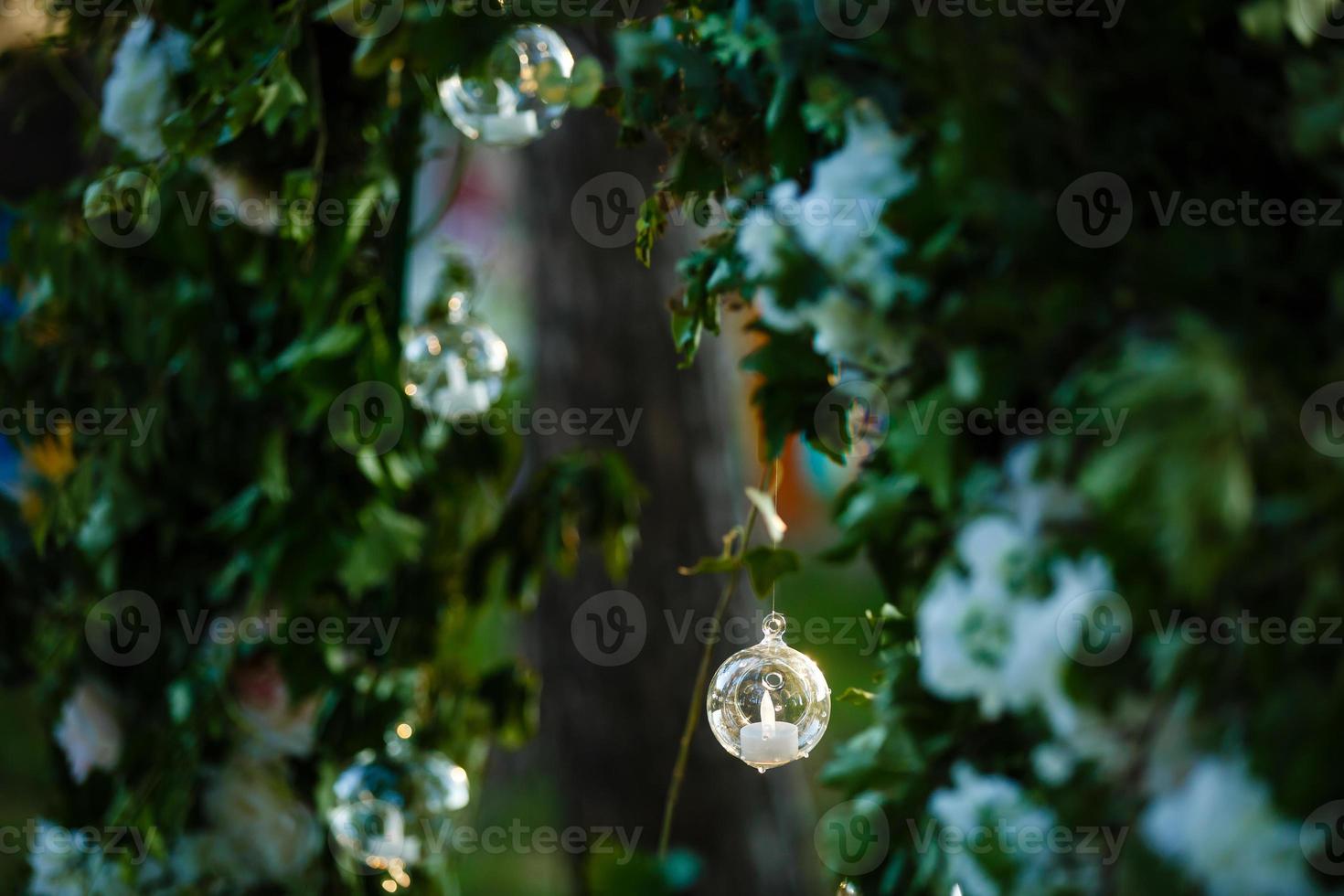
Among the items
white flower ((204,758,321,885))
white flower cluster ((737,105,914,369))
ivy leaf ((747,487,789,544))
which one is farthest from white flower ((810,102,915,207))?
white flower ((204,758,321,885))

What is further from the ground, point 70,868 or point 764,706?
point 764,706

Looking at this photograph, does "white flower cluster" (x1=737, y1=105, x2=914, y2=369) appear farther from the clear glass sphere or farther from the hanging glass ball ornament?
the clear glass sphere

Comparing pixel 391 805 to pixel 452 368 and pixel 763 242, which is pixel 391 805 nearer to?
pixel 452 368

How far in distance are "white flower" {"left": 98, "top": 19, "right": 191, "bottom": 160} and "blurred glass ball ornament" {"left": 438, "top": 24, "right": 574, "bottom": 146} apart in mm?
244

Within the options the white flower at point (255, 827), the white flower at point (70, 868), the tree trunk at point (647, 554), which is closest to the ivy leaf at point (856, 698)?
the white flower at point (255, 827)

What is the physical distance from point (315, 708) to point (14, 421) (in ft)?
1.34

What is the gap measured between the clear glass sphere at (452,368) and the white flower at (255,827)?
1.28 ft

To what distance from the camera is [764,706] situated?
80 centimetres

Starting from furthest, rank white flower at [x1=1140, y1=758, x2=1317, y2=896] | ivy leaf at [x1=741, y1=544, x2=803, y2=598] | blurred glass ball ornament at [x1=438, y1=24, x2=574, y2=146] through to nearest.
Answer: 1. blurred glass ball ornament at [x1=438, y1=24, x2=574, y2=146]
2. ivy leaf at [x1=741, y1=544, x2=803, y2=598]
3. white flower at [x1=1140, y1=758, x2=1317, y2=896]

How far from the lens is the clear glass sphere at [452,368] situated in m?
1.17

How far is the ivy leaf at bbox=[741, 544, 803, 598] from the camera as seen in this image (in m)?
0.73

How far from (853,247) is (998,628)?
0.18 metres

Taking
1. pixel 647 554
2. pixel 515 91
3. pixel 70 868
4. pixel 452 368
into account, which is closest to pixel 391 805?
pixel 70 868

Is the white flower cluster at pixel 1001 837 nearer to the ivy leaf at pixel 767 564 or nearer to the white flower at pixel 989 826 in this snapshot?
the white flower at pixel 989 826
